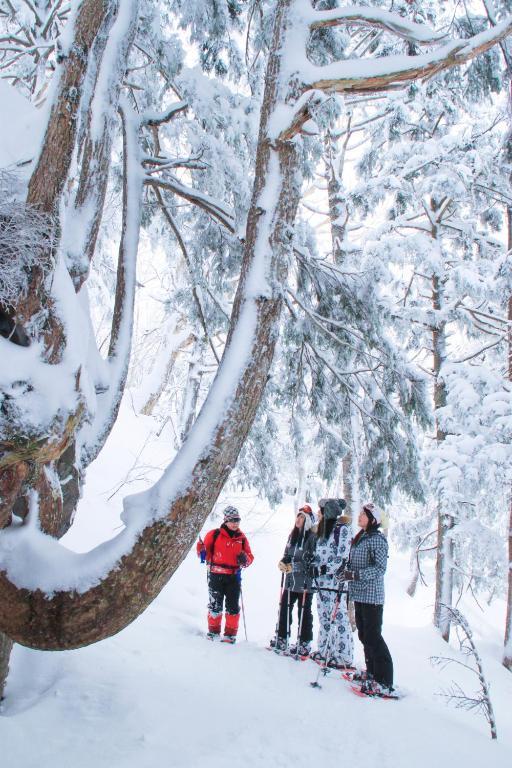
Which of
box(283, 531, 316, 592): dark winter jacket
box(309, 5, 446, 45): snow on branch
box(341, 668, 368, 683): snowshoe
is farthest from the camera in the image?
box(283, 531, 316, 592): dark winter jacket

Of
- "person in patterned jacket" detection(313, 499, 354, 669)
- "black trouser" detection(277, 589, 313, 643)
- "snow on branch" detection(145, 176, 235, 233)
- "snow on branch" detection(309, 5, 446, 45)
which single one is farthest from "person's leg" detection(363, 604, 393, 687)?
"snow on branch" detection(309, 5, 446, 45)

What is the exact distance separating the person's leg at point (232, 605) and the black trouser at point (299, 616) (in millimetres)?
506

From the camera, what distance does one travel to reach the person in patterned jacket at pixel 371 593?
4809 millimetres

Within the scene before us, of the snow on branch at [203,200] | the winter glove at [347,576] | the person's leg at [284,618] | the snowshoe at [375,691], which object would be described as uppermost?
the snow on branch at [203,200]

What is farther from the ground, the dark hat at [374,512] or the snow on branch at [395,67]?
the snow on branch at [395,67]

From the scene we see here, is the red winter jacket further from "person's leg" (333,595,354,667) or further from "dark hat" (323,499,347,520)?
"person's leg" (333,595,354,667)

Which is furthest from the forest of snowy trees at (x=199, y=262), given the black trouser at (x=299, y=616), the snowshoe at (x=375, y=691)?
the snowshoe at (x=375, y=691)

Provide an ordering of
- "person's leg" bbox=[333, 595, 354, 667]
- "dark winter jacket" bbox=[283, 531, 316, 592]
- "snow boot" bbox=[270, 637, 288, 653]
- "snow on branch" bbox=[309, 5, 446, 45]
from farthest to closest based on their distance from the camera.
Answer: "dark winter jacket" bbox=[283, 531, 316, 592]
"snow boot" bbox=[270, 637, 288, 653]
"person's leg" bbox=[333, 595, 354, 667]
"snow on branch" bbox=[309, 5, 446, 45]

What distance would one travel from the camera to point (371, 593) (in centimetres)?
495

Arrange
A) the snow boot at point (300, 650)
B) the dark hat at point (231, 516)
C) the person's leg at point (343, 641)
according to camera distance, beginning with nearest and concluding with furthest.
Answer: the person's leg at point (343, 641) → the snow boot at point (300, 650) → the dark hat at point (231, 516)

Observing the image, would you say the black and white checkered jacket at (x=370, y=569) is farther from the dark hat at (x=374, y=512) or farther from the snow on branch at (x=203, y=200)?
the snow on branch at (x=203, y=200)

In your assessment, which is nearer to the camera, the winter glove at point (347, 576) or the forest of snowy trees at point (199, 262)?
the forest of snowy trees at point (199, 262)

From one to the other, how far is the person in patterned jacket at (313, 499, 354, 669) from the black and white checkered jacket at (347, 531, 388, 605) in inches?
16.6

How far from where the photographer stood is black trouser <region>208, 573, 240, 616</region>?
5938mm
